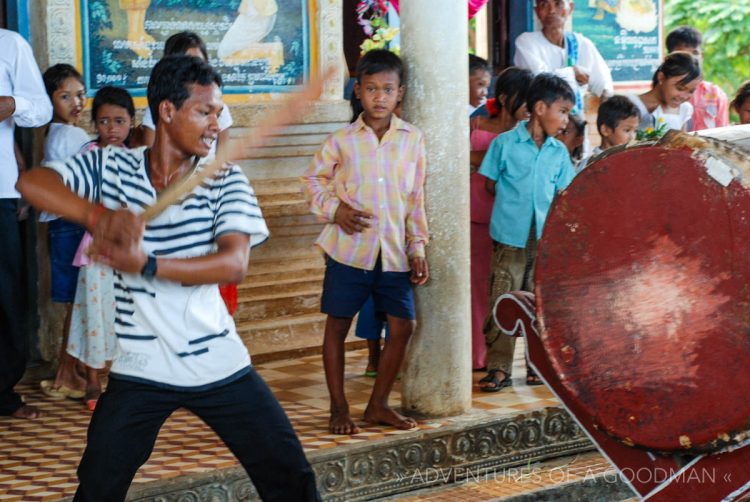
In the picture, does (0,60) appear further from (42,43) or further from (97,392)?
(97,392)

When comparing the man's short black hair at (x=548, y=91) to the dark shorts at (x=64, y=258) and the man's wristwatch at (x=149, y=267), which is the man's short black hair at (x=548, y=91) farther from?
the man's wristwatch at (x=149, y=267)

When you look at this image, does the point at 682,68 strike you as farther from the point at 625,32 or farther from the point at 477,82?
the point at 625,32

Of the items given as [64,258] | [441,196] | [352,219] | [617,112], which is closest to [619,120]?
[617,112]

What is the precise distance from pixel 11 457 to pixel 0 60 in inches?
74.0

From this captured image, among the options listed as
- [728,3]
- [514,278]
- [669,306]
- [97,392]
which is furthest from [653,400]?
[728,3]

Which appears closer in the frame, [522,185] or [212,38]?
[522,185]

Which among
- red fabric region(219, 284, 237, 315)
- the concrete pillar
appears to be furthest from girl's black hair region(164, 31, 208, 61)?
red fabric region(219, 284, 237, 315)

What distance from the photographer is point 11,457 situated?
4.89 meters

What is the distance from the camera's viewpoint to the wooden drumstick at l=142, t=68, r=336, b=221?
3.07 m

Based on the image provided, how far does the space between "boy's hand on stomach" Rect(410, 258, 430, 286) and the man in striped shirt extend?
6.44 feet

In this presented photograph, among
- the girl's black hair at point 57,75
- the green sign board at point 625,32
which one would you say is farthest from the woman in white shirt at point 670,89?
the girl's black hair at point 57,75

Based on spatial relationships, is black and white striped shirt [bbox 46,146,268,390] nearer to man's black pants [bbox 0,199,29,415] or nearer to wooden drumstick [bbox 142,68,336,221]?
wooden drumstick [bbox 142,68,336,221]

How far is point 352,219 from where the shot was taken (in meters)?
5.10

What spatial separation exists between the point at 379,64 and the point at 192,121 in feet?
6.62
